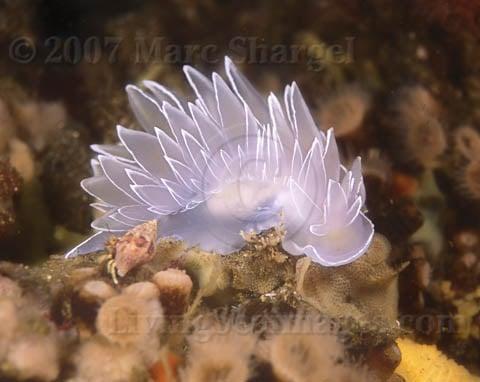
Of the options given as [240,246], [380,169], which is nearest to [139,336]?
[240,246]

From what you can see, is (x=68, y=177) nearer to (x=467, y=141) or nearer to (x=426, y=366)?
(x=426, y=366)

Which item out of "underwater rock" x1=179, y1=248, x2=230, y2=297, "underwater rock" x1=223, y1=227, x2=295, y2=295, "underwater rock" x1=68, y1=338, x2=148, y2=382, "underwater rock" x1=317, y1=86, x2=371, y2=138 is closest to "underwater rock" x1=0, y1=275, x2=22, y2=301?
"underwater rock" x1=68, y1=338, x2=148, y2=382

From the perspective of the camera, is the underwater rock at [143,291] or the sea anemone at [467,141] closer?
the underwater rock at [143,291]

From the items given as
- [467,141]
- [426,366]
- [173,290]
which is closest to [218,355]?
[173,290]

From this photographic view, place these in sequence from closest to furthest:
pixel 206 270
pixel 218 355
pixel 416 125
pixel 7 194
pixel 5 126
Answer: pixel 218 355, pixel 206 270, pixel 7 194, pixel 5 126, pixel 416 125

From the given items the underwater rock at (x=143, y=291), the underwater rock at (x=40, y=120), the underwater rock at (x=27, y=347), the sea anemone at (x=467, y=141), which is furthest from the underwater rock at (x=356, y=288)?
the underwater rock at (x=40, y=120)

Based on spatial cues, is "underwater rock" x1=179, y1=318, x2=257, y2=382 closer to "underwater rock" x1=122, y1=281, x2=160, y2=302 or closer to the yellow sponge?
"underwater rock" x1=122, y1=281, x2=160, y2=302

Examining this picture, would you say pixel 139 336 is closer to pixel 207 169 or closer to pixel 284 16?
pixel 207 169

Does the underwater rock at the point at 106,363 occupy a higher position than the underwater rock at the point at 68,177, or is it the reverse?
the underwater rock at the point at 68,177

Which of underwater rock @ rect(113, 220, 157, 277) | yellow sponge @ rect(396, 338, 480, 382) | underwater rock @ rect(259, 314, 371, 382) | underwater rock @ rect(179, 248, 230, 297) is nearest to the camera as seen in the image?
underwater rock @ rect(259, 314, 371, 382)

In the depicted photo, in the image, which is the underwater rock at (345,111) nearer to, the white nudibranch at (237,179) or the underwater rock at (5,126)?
the white nudibranch at (237,179)
